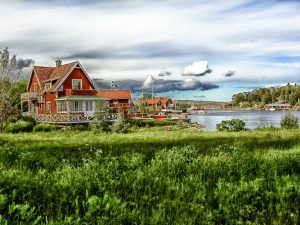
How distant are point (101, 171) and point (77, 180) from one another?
66 centimetres

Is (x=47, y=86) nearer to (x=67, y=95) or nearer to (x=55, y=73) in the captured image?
(x=55, y=73)

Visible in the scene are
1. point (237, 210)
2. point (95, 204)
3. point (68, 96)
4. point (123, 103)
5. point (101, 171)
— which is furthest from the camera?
point (123, 103)

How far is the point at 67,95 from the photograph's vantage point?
53.5m

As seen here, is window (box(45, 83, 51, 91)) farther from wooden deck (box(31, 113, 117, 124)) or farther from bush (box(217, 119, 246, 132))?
bush (box(217, 119, 246, 132))

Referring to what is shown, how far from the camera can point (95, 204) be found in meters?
4.50

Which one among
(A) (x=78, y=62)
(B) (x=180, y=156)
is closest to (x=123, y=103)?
(A) (x=78, y=62)

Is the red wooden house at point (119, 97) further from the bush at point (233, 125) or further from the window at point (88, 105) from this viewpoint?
the bush at point (233, 125)

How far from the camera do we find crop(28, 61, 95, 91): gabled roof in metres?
53.8

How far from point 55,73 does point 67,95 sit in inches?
290

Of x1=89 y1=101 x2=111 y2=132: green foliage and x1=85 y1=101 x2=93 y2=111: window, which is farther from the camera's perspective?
x1=85 y1=101 x2=93 y2=111: window

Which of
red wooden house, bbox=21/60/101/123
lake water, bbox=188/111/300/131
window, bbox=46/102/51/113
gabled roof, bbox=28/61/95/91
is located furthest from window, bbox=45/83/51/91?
lake water, bbox=188/111/300/131

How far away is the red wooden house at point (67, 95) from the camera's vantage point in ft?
165

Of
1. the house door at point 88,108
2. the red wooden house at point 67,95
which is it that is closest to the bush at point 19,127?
the red wooden house at point 67,95

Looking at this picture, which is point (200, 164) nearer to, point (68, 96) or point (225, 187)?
point (225, 187)
